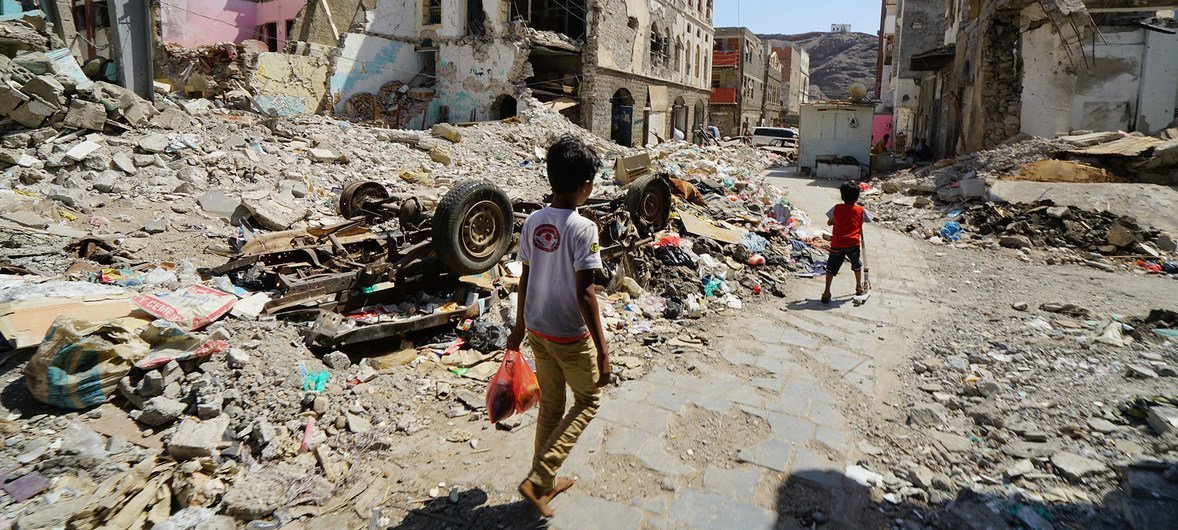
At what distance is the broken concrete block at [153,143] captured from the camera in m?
10.2

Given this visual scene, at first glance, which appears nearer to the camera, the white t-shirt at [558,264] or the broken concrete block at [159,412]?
the white t-shirt at [558,264]

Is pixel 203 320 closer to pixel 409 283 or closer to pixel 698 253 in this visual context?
pixel 409 283

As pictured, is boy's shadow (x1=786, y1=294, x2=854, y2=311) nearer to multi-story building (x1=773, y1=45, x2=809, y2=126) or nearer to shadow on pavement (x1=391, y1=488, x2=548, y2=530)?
shadow on pavement (x1=391, y1=488, x2=548, y2=530)

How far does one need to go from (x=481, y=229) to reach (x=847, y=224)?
3.77m

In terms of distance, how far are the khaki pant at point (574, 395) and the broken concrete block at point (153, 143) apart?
1055 centimetres

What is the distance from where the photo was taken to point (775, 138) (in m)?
31.7

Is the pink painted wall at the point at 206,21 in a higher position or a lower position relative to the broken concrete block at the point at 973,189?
higher

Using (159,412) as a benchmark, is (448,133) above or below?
above

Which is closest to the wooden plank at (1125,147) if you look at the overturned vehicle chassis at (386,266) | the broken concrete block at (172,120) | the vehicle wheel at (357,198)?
the overturned vehicle chassis at (386,266)

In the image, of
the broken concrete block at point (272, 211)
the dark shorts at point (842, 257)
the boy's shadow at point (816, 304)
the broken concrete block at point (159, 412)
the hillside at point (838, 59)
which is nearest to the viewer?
the broken concrete block at point (159, 412)

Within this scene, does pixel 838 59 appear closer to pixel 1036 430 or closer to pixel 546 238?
pixel 1036 430

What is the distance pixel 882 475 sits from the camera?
3043mm

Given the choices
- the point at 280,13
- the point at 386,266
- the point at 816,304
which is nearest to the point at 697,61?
the point at 280,13

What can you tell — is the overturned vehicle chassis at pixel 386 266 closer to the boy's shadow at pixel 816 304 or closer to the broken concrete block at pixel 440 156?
the boy's shadow at pixel 816 304
